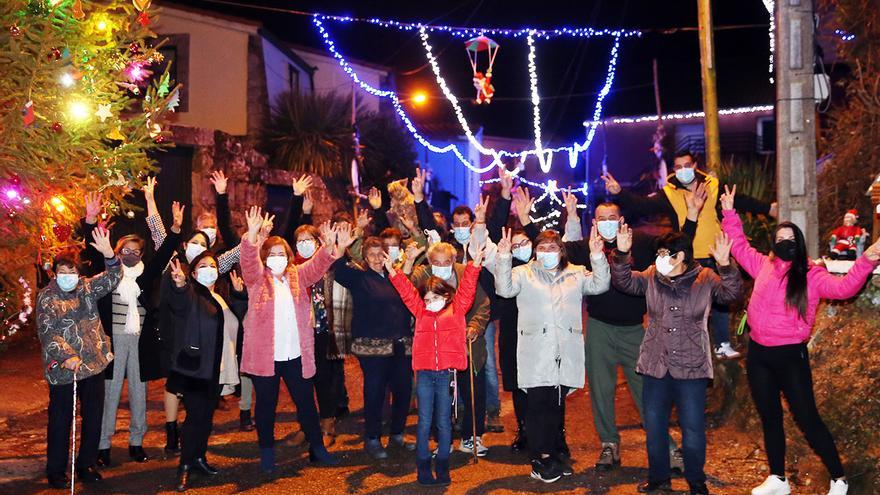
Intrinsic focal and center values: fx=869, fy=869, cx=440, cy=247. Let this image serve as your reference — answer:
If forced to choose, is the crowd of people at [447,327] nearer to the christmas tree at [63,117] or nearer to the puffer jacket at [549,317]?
the puffer jacket at [549,317]

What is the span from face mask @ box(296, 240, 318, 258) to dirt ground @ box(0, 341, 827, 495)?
1.85m

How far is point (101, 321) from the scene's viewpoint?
24.8 ft

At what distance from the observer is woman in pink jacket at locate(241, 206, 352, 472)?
725 cm

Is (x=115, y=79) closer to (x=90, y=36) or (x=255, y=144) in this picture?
(x=90, y=36)

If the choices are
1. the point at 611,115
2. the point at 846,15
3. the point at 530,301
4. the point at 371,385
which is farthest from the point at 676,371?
the point at 611,115

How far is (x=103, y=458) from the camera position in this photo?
7621mm

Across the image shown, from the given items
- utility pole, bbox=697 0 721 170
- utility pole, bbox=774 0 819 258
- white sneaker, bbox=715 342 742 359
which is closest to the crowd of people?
utility pole, bbox=774 0 819 258

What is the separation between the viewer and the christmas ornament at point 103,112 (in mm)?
8109

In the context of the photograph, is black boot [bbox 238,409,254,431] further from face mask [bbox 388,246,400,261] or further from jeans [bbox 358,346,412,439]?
face mask [bbox 388,246,400,261]

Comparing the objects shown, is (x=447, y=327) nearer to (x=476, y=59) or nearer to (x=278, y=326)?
(x=278, y=326)

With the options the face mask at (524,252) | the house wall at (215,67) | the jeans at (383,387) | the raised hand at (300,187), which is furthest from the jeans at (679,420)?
the house wall at (215,67)

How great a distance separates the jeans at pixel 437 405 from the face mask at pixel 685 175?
2.95 metres

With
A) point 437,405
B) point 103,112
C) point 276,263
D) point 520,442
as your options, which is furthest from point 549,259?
point 103,112

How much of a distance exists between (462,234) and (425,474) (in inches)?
95.4
